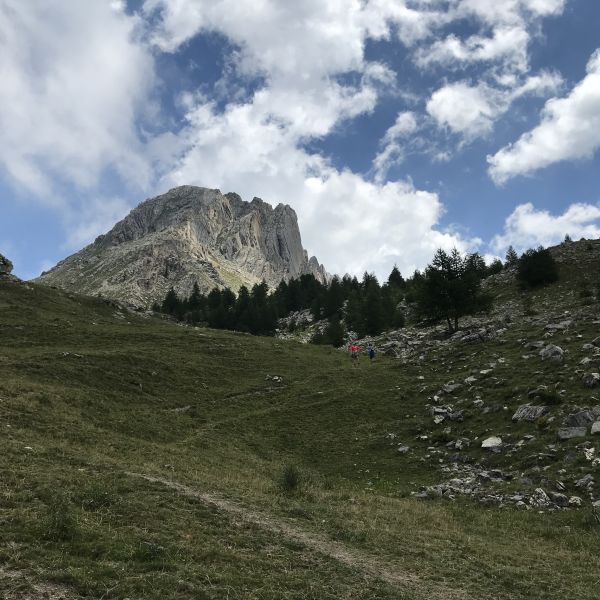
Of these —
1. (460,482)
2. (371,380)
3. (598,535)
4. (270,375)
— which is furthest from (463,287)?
(598,535)

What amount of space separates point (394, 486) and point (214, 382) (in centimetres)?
2281

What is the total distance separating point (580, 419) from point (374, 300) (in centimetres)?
5813

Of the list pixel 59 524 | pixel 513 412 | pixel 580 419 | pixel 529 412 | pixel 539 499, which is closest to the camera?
pixel 59 524

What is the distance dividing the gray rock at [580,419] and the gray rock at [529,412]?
1872 millimetres

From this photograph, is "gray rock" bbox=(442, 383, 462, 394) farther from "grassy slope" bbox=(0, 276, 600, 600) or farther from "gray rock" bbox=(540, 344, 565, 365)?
"gray rock" bbox=(540, 344, 565, 365)

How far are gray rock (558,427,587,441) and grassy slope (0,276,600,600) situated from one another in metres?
0.73

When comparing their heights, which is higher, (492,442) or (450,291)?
(450,291)

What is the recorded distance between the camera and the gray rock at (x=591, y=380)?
28.4 m

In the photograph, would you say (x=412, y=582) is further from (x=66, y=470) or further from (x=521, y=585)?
(x=66, y=470)

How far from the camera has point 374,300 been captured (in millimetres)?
83062

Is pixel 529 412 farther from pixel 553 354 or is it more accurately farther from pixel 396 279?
pixel 396 279

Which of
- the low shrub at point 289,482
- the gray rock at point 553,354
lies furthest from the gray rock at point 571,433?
the low shrub at point 289,482

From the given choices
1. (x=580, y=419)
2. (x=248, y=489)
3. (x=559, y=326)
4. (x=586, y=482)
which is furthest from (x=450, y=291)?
(x=248, y=489)

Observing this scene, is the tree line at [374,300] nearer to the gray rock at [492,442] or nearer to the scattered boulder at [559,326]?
the scattered boulder at [559,326]
